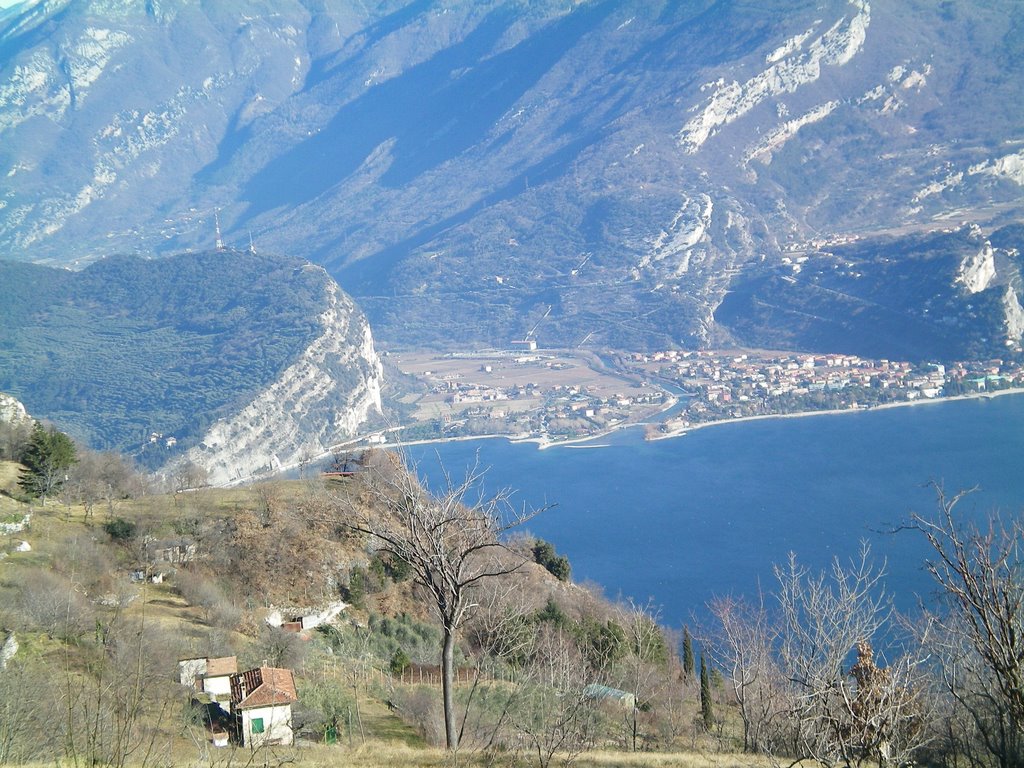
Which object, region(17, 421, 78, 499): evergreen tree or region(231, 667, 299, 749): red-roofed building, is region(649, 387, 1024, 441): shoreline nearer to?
region(17, 421, 78, 499): evergreen tree

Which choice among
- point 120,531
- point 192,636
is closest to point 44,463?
point 120,531

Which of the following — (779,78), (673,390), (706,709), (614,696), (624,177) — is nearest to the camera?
(614,696)

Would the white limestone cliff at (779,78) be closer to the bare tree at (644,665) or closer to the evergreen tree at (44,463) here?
the evergreen tree at (44,463)

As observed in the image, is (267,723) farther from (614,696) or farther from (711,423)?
(711,423)

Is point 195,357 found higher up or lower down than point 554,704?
higher up

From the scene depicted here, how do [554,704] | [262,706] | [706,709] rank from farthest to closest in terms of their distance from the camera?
[706,709]
[554,704]
[262,706]

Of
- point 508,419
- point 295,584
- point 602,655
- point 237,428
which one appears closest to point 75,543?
point 295,584

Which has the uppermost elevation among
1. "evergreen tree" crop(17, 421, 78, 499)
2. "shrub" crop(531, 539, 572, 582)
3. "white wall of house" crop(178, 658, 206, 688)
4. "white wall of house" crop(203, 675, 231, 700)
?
"evergreen tree" crop(17, 421, 78, 499)

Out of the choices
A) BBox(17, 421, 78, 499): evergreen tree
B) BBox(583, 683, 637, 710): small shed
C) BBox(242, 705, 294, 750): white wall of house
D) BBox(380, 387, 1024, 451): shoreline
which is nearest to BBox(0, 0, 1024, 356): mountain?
BBox(380, 387, 1024, 451): shoreline

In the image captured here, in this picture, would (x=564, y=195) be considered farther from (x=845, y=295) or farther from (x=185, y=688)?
(x=185, y=688)
